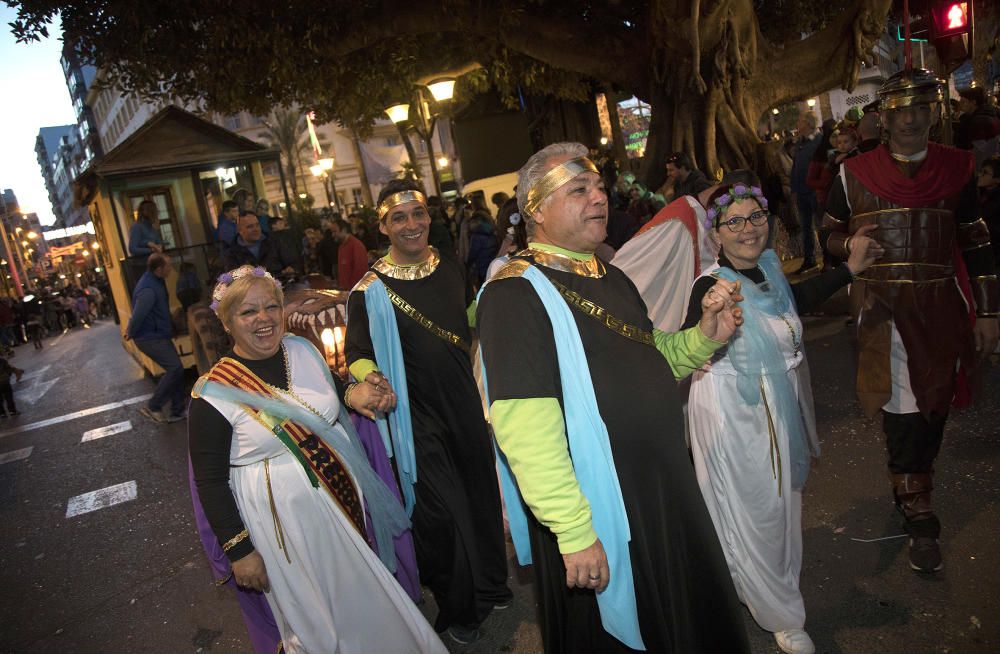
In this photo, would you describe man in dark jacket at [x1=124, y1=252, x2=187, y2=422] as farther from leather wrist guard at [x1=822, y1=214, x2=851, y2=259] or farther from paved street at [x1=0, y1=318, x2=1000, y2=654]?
leather wrist guard at [x1=822, y1=214, x2=851, y2=259]

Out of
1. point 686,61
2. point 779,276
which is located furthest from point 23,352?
point 779,276

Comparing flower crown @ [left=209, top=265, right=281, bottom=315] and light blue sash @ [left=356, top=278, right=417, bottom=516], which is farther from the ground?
flower crown @ [left=209, top=265, right=281, bottom=315]

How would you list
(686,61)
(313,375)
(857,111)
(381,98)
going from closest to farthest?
(313,375), (857,111), (686,61), (381,98)

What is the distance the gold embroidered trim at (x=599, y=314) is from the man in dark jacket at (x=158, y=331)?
8.29 meters

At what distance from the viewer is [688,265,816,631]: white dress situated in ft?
9.71

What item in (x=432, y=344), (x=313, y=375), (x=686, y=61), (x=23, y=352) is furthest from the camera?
(x=23, y=352)

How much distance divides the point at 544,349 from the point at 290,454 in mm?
1250

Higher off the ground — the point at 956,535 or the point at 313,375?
the point at 313,375

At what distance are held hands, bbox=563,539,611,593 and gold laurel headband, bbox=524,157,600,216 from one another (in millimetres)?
1087

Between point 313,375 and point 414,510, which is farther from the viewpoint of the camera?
point 414,510

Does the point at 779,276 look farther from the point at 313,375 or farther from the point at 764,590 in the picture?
the point at 313,375

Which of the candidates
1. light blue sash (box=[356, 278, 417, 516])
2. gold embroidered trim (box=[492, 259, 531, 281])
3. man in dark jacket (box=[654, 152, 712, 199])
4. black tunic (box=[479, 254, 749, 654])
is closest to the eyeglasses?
black tunic (box=[479, 254, 749, 654])

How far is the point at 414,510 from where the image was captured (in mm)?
3715

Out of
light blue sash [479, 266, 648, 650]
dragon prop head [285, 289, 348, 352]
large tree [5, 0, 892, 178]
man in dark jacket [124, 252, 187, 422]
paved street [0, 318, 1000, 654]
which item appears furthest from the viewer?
large tree [5, 0, 892, 178]
